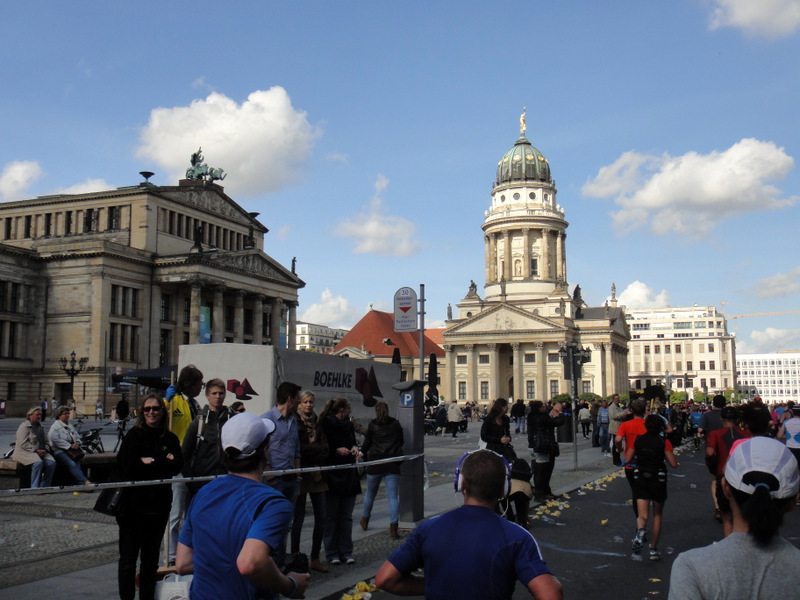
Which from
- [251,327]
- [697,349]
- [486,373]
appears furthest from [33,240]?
[697,349]

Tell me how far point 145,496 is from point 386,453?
461 centimetres

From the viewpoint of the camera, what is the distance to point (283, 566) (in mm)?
3633

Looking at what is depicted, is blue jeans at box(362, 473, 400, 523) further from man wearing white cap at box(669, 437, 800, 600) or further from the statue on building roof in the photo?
the statue on building roof

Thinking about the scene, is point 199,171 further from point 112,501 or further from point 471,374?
point 112,501

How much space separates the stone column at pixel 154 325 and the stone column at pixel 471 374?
45211 mm

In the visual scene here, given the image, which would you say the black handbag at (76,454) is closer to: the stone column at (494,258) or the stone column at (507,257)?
the stone column at (507,257)

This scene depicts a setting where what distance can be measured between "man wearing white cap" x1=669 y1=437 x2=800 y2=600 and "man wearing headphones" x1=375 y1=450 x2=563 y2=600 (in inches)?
25.3

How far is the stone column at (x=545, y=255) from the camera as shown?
10294 cm

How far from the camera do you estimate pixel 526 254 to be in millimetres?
103125

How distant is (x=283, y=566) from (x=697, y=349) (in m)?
165

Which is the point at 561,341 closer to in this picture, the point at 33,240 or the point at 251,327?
the point at 251,327

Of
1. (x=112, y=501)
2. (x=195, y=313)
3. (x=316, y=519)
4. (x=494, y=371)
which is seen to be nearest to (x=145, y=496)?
(x=112, y=501)

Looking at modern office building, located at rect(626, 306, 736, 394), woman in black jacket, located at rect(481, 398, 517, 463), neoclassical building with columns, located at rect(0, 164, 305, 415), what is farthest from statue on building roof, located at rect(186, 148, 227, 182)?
modern office building, located at rect(626, 306, 736, 394)

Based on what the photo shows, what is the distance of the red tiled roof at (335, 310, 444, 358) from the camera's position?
11000cm
